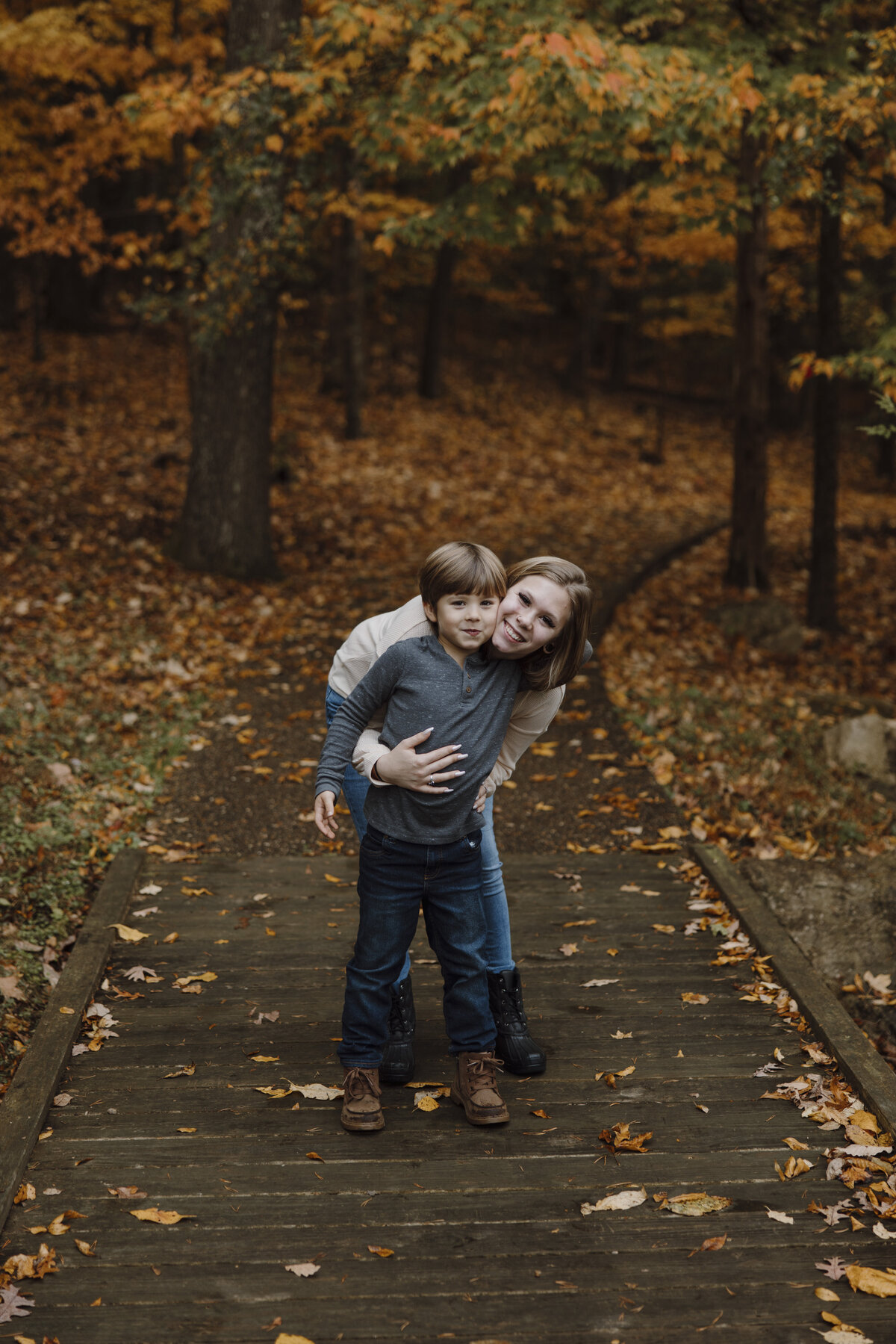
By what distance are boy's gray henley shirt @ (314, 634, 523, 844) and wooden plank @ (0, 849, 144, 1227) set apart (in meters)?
1.46

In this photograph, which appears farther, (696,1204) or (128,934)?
(128,934)

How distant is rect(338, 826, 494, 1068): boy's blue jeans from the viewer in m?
3.41

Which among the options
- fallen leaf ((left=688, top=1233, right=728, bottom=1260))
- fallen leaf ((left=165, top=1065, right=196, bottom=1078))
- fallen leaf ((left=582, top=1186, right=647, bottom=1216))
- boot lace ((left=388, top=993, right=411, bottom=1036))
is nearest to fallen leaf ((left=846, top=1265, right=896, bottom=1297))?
fallen leaf ((left=688, top=1233, right=728, bottom=1260))

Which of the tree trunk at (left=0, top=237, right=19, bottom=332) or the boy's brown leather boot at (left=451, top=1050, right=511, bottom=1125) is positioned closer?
the boy's brown leather boot at (left=451, top=1050, right=511, bottom=1125)

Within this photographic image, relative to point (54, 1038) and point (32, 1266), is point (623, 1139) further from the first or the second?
point (54, 1038)

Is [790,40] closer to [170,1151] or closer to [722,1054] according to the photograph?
[722,1054]

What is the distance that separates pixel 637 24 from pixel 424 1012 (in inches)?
330

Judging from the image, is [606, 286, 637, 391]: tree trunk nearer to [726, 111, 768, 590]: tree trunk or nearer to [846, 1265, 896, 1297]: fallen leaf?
[726, 111, 768, 590]: tree trunk

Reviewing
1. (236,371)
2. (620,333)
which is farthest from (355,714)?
(620,333)

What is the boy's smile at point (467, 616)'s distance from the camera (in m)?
3.16

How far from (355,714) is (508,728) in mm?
544

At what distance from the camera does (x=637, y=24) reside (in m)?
8.95

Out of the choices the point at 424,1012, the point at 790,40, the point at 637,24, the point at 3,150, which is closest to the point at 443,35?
the point at 637,24

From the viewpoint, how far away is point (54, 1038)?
390cm
